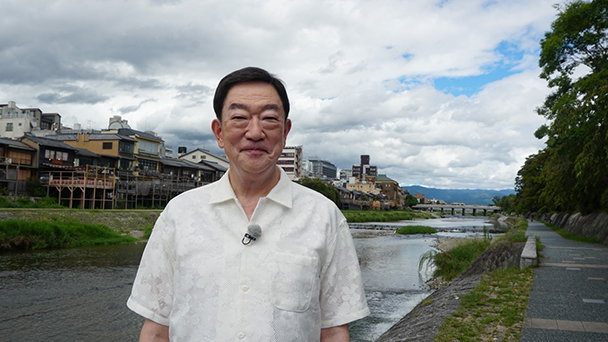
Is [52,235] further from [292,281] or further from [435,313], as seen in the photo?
[292,281]

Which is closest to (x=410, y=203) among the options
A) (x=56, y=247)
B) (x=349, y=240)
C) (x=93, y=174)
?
(x=93, y=174)

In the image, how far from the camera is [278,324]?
1.67 metres

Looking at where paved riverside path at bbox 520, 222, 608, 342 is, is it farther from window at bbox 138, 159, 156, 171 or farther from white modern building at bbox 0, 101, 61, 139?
white modern building at bbox 0, 101, 61, 139

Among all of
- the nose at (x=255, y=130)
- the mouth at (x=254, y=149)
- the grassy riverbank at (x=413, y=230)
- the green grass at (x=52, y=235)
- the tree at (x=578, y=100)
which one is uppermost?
the tree at (x=578, y=100)

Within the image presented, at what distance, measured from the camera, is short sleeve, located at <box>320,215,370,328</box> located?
184cm

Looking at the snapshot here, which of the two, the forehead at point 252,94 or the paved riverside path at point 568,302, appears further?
the paved riverside path at point 568,302

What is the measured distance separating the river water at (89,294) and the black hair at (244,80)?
771 cm

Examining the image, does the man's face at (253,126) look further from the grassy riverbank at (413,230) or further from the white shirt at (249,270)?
the grassy riverbank at (413,230)

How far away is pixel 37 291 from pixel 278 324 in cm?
1308

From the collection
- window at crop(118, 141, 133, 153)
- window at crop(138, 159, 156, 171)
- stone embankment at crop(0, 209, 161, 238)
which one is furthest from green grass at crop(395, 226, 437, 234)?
window at crop(118, 141, 133, 153)

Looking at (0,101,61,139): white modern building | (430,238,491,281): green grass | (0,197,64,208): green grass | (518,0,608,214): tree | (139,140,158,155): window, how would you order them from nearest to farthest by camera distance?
(518,0,608,214): tree → (430,238,491,281): green grass → (0,197,64,208): green grass → (139,140,158,155): window → (0,101,61,139): white modern building

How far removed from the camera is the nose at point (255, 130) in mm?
1869

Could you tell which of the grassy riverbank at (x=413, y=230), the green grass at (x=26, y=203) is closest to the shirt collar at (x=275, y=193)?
the green grass at (x=26, y=203)

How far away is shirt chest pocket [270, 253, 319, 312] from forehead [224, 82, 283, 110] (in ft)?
2.20
